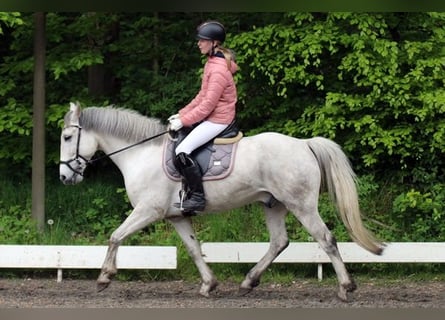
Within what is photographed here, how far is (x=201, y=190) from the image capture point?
7.12 m

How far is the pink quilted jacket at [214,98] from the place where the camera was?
23.2 feet

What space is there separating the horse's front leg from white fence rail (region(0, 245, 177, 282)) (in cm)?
142

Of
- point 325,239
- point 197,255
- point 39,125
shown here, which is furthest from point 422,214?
point 39,125

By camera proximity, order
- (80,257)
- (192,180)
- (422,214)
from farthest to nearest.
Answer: (422,214) → (80,257) → (192,180)

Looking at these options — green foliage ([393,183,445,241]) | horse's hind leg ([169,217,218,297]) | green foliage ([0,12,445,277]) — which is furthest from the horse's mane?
green foliage ([393,183,445,241])

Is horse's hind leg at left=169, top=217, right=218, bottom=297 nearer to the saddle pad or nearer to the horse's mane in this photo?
the saddle pad

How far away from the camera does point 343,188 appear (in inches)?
286

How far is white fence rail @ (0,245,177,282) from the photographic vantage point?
8625 mm

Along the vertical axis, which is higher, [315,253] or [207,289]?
[315,253]

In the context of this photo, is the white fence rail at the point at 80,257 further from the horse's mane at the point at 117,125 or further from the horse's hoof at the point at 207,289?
the horse's mane at the point at 117,125

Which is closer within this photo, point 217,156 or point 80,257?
point 217,156

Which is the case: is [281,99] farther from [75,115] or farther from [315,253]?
[75,115]

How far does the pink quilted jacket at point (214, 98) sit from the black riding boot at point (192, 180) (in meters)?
0.34

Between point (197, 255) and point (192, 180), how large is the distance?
85 cm
